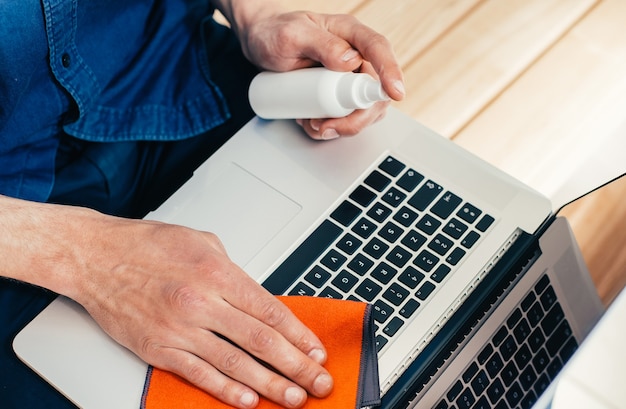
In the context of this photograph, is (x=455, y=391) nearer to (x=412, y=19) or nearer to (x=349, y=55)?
(x=349, y=55)

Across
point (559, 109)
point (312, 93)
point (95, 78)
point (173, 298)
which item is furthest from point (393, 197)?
point (559, 109)

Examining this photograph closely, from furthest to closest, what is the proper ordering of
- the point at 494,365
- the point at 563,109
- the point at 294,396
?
the point at 563,109 → the point at 494,365 → the point at 294,396

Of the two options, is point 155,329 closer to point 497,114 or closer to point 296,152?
point 296,152

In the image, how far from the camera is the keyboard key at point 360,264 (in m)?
0.69

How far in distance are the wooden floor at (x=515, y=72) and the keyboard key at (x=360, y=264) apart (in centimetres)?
34

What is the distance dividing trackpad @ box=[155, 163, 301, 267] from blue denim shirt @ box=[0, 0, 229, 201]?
0.11 meters

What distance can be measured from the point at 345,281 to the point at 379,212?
78 mm

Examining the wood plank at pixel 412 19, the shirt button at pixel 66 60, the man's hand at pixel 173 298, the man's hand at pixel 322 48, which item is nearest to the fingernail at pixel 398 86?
the man's hand at pixel 322 48

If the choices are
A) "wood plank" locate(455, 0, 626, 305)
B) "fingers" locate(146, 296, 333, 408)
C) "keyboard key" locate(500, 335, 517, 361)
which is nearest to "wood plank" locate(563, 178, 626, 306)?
"wood plank" locate(455, 0, 626, 305)

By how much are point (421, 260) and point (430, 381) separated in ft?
0.34

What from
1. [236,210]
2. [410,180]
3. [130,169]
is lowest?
[130,169]

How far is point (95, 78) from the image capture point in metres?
0.80

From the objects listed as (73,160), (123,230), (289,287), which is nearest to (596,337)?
(289,287)

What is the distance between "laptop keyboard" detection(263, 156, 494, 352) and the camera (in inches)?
26.6
